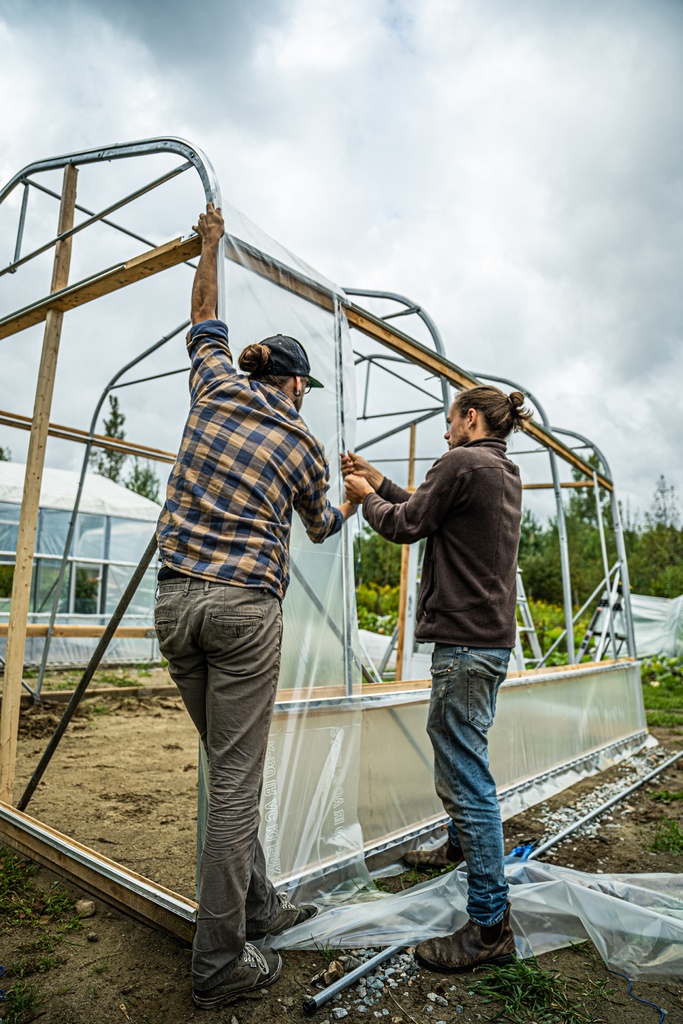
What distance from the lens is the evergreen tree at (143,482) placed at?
2070 cm

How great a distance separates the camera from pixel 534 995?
194cm

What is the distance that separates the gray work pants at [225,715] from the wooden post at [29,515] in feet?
4.73

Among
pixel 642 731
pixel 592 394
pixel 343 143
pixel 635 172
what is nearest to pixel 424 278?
pixel 635 172

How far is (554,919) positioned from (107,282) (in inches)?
119

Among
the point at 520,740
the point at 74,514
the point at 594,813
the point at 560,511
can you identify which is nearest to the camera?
the point at 594,813

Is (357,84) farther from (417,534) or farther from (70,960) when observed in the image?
(70,960)

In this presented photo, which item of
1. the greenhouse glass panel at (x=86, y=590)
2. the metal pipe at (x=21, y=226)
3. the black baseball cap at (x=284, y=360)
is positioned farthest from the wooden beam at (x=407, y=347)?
the greenhouse glass panel at (x=86, y=590)

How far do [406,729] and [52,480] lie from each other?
33.5 ft

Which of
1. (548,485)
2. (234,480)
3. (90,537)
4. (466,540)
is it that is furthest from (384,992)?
(90,537)

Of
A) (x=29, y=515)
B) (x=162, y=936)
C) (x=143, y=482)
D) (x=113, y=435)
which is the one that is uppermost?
(x=113, y=435)

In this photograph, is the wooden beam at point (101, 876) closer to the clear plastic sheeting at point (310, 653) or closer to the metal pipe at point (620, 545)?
the clear plastic sheeting at point (310, 653)

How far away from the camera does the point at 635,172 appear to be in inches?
359

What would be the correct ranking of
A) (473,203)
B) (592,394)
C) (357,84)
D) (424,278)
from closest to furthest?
(357,84)
(473,203)
(424,278)
(592,394)

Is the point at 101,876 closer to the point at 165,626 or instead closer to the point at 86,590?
the point at 165,626
